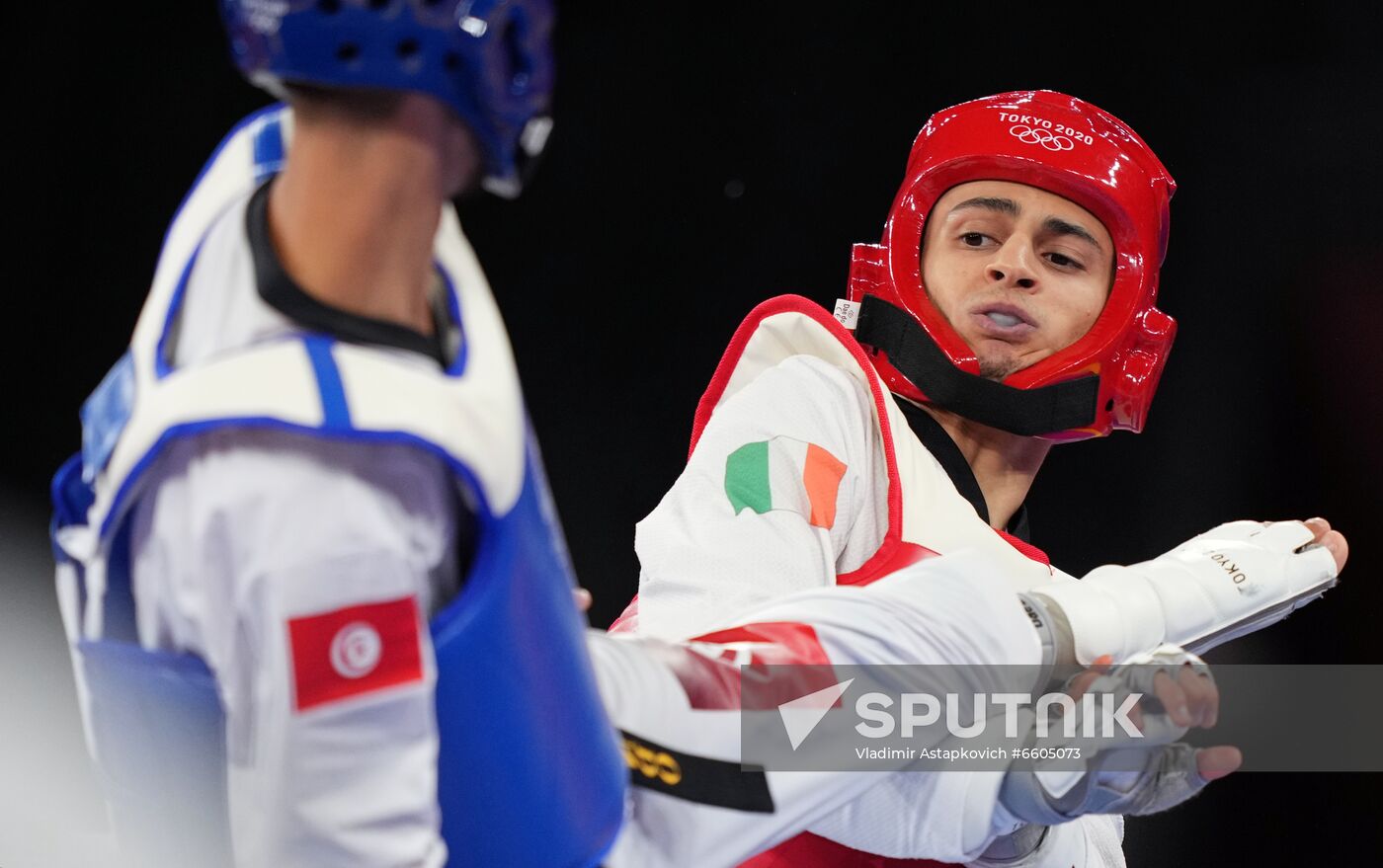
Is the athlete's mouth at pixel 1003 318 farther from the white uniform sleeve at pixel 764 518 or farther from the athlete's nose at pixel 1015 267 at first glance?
the white uniform sleeve at pixel 764 518

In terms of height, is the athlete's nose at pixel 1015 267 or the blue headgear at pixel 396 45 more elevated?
the blue headgear at pixel 396 45

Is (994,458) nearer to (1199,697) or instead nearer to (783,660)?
(1199,697)

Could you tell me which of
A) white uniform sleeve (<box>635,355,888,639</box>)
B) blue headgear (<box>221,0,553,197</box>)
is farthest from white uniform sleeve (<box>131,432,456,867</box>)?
white uniform sleeve (<box>635,355,888,639</box>)

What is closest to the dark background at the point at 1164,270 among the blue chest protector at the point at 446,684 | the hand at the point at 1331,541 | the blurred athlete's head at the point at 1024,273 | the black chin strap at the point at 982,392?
the blurred athlete's head at the point at 1024,273

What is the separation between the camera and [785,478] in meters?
1.74

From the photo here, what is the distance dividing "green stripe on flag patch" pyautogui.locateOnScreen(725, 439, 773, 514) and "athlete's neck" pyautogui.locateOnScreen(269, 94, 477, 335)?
86cm

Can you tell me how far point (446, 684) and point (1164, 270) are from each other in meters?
2.39

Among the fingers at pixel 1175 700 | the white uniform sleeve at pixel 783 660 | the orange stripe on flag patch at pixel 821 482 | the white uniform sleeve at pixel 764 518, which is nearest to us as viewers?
the white uniform sleeve at pixel 783 660

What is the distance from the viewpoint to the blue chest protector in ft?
2.88

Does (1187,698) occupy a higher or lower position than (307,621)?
lower

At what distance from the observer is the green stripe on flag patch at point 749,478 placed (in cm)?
171

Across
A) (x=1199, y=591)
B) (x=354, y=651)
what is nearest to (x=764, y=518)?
(x=1199, y=591)

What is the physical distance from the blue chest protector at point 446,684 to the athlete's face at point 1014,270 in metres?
1.29

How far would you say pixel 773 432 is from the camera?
180cm
